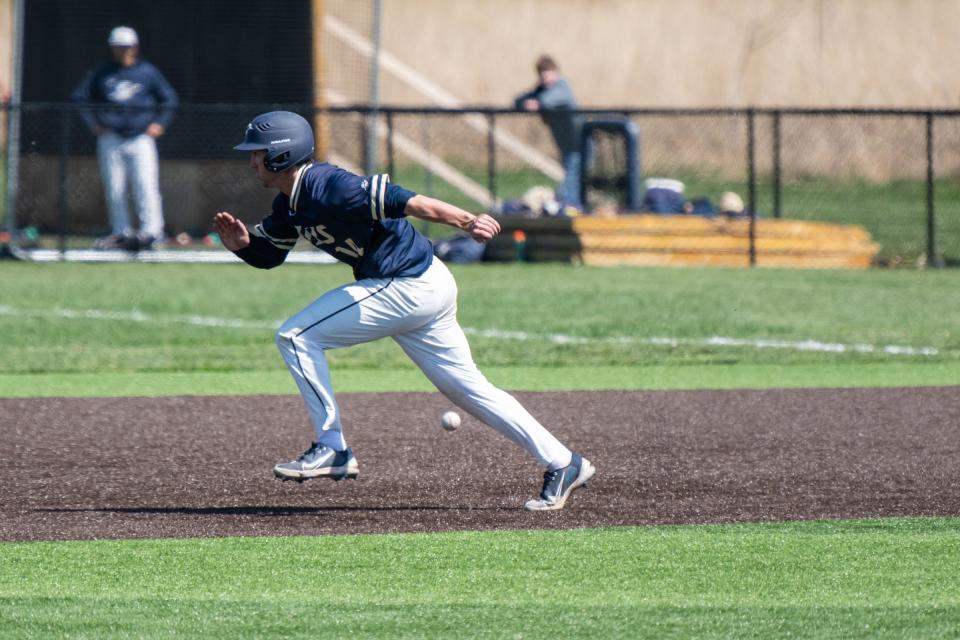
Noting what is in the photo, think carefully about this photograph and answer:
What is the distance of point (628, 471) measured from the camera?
7.66 m

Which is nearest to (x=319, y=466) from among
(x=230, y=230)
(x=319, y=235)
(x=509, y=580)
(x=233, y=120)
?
(x=319, y=235)

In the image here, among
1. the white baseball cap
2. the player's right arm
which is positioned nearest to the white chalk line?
the white baseball cap

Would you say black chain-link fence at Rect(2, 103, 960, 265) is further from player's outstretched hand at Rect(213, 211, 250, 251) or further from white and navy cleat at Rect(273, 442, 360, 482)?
white and navy cleat at Rect(273, 442, 360, 482)

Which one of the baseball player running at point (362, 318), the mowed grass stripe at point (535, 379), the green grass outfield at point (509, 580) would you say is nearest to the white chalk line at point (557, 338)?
the mowed grass stripe at point (535, 379)

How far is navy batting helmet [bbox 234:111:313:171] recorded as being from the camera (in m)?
6.66

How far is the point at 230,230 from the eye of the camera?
6.94 meters

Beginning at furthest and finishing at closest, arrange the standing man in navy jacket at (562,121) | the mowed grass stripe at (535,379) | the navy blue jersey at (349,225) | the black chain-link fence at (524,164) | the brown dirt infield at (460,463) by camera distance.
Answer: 1. the standing man in navy jacket at (562,121)
2. the black chain-link fence at (524,164)
3. the mowed grass stripe at (535,379)
4. the brown dirt infield at (460,463)
5. the navy blue jersey at (349,225)

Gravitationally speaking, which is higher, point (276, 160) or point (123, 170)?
point (276, 160)

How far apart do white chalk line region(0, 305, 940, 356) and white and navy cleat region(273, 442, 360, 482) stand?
6055 mm

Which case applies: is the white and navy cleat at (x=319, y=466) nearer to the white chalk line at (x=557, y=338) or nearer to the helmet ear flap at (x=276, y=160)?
the helmet ear flap at (x=276, y=160)

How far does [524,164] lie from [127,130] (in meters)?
9.90

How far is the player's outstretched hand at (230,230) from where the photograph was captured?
6.91 metres

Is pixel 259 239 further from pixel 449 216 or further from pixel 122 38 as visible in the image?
pixel 122 38

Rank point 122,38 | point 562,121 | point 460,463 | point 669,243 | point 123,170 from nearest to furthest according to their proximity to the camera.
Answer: point 460,463 < point 669,243 < point 122,38 < point 123,170 < point 562,121
